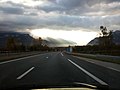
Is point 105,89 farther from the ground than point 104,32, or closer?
closer

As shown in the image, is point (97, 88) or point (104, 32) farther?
point (104, 32)

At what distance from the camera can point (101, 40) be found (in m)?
114

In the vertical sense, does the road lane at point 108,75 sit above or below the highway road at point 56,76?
below

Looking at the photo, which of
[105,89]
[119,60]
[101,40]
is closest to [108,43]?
[101,40]

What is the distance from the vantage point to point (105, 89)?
6062 millimetres

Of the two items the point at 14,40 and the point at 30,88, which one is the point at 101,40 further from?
the point at 30,88

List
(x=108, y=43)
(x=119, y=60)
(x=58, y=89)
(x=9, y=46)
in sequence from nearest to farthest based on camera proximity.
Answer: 1. (x=58, y=89)
2. (x=119, y=60)
3. (x=108, y=43)
4. (x=9, y=46)

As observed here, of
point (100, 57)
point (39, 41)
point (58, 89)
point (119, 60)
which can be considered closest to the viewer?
point (58, 89)

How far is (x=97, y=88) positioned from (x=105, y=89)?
0.72ft

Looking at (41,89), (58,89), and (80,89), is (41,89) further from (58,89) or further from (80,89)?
(80,89)

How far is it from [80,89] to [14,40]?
169m

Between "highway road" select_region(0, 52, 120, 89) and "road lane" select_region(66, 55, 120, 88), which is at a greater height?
"highway road" select_region(0, 52, 120, 89)

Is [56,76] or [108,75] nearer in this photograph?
[56,76]

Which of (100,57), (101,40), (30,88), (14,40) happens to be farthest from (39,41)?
(30,88)
